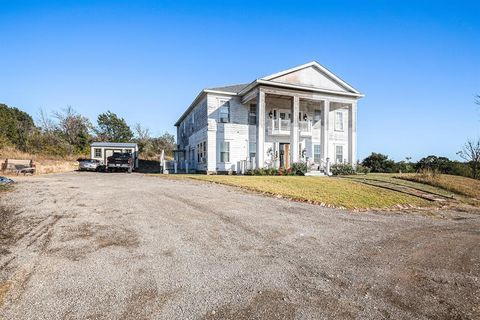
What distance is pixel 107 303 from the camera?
2879 millimetres

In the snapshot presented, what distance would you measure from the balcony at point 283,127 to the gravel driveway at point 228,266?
16864mm

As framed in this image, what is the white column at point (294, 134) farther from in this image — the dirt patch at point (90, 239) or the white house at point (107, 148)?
the white house at point (107, 148)

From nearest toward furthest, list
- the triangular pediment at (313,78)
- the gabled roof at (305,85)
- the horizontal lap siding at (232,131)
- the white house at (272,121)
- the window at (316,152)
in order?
the gabled roof at (305,85) → the white house at (272,121) → the triangular pediment at (313,78) → the horizontal lap siding at (232,131) → the window at (316,152)

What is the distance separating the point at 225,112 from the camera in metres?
23.5

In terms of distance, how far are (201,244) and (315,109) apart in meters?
23.8

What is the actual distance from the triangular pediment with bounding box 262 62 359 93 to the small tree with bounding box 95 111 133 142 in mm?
42895

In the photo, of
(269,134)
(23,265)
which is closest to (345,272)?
(23,265)

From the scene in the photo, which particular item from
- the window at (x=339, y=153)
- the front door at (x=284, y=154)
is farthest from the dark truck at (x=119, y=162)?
the window at (x=339, y=153)

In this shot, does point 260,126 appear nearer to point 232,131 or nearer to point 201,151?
point 232,131

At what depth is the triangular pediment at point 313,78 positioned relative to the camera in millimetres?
22250

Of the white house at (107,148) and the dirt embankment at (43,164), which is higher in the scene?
the white house at (107,148)

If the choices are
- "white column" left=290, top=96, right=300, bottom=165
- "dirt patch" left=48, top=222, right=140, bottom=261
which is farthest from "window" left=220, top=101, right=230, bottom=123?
"dirt patch" left=48, top=222, right=140, bottom=261

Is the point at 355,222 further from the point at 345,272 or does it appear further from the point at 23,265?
the point at 23,265

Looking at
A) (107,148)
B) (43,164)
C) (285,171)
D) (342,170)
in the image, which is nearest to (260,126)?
(285,171)
